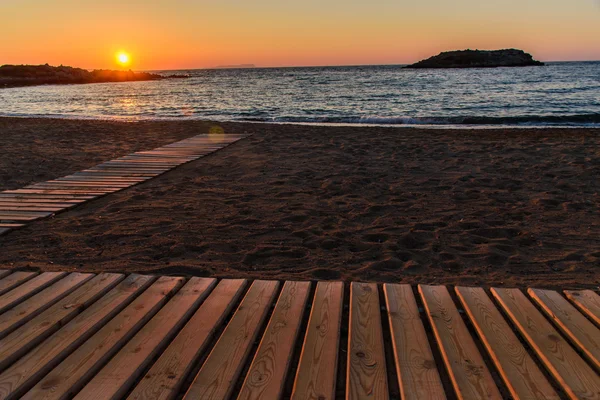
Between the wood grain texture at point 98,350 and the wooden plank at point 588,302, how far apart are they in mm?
2613

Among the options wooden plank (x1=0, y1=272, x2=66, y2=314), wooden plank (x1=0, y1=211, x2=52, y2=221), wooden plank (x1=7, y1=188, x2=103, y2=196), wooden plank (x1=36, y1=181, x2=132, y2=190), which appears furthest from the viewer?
wooden plank (x1=36, y1=181, x2=132, y2=190)

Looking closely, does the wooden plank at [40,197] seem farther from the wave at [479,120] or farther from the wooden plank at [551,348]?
the wave at [479,120]

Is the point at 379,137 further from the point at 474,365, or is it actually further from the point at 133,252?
the point at 474,365

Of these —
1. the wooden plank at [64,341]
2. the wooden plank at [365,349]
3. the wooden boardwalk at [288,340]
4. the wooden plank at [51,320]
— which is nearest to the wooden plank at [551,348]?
the wooden boardwalk at [288,340]

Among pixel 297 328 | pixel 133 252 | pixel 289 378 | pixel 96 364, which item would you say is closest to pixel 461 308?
pixel 297 328

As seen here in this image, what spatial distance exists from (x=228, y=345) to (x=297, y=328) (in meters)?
0.39

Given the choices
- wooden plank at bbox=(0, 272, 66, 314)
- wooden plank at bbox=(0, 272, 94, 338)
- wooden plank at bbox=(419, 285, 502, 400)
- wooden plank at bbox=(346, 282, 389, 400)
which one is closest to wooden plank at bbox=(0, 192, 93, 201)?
wooden plank at bbox=(0, 272, 66, 314)

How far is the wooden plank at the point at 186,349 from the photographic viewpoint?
6.25 ft

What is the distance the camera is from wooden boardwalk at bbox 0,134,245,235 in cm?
535

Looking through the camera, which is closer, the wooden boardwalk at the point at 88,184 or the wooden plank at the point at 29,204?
the wooden boardwalk at the point at 88,184

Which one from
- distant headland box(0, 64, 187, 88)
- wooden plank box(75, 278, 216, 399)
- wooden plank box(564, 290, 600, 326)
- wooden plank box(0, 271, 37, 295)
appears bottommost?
wooden plank box(564, 290, 600, 326)

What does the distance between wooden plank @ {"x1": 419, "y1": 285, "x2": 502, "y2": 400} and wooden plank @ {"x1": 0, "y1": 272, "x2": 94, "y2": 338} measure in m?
2.33

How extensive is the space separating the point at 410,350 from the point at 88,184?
5.94 m

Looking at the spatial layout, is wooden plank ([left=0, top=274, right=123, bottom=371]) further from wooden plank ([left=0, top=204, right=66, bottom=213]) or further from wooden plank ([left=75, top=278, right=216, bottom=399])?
wooden plank ([left=0, top=204, right=66, bottom=213])
